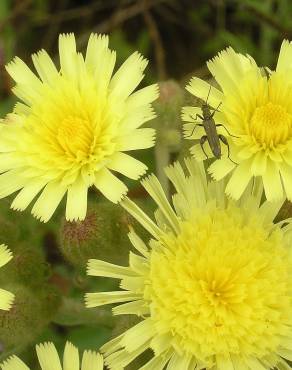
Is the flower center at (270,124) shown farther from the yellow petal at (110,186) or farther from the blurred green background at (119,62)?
the yellow petal at (110,186)

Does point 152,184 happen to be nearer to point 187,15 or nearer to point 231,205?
point 231,205

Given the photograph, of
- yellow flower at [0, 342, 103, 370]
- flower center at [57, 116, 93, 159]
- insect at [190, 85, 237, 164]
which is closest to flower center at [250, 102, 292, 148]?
insect at [190, 85, 237, 164]

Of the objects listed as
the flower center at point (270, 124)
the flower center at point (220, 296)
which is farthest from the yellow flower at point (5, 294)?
the flower center at point (270, 124)

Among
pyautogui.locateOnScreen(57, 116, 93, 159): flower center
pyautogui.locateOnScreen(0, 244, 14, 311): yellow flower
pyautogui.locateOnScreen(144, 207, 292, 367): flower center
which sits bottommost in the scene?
pyautogui.locateOnScreen(144, 207, 292, 367): flower center

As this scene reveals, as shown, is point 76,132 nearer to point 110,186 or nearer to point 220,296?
point 110,186

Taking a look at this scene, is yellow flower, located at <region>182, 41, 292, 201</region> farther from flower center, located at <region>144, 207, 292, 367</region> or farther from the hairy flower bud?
the hairy flower bud

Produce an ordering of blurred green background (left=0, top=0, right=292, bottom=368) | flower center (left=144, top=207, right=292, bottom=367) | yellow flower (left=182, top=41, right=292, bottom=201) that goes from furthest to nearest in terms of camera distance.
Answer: blurred green background (left=0, top=0, right=292, bottom=368) → yellow flower (left=182, top=41, right=292, bottom=201) → flower center (left=144, top=207, right=292, bottom=367)
